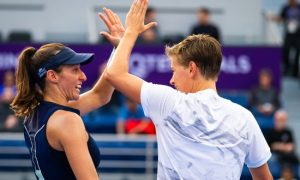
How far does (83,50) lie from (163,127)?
8.22m

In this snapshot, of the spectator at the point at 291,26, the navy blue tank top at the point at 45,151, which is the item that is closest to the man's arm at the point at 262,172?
the navy blue tank top at the point at 45,151

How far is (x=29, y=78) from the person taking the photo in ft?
11.9

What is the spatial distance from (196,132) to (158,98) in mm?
248

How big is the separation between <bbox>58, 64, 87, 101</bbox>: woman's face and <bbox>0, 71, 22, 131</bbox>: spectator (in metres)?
6.43

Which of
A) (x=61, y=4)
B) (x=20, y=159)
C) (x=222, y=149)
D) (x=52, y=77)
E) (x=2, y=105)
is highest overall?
(x=52, y=77)

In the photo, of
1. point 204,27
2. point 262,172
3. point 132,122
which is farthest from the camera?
point 204,27

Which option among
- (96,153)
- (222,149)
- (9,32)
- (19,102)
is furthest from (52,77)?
(9,32)

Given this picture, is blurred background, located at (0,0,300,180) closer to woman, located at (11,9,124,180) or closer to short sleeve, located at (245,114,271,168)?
short sleeve, located at (245,114,271,168)

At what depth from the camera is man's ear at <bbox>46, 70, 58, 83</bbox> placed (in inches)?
142

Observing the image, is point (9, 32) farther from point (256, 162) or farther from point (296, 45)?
point (256, 162)

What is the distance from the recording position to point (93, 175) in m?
3.39

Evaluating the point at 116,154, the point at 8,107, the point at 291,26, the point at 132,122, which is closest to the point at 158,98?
the point at 132,122

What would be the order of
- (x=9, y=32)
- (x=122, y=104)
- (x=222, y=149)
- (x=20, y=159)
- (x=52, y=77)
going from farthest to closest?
(x=9, y=32) → (x=122, y=104) → (x=20, y=159) → (x=52, y=77) → (x=222, y=149)

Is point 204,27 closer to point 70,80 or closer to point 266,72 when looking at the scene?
point 266,72
